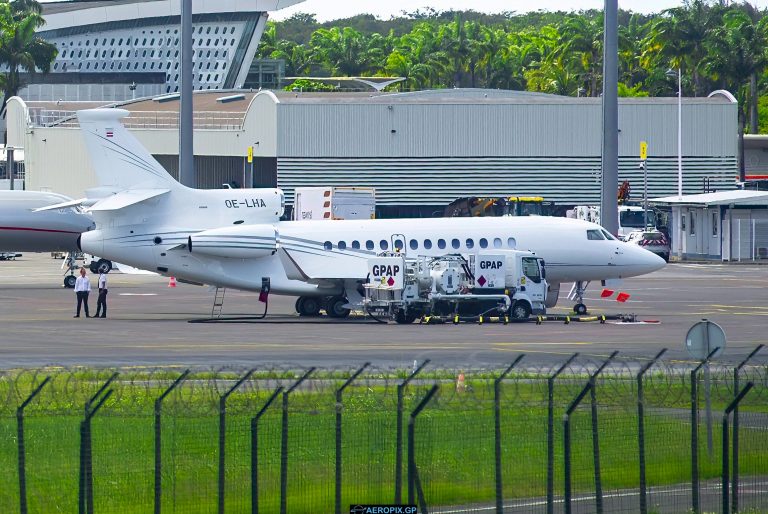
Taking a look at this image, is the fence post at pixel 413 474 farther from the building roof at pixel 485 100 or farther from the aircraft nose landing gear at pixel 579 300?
the building roof at pixel 485 100

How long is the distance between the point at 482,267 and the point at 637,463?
27.3 m

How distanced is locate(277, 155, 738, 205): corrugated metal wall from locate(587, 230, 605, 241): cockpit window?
160 ft

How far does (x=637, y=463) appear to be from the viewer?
19641 mm

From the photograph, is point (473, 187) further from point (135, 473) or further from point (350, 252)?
point (135, 473)

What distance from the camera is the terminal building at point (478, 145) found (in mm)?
98500

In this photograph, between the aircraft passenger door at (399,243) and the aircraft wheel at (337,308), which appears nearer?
the aircraft wheel at (337,308)

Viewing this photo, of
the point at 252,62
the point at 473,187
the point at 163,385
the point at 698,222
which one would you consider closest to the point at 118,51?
the point at 252,62

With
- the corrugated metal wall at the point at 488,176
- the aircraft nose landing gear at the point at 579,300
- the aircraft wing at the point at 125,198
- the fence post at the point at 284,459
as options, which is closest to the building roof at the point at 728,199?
the corrugated metal wall at the point at 488,176

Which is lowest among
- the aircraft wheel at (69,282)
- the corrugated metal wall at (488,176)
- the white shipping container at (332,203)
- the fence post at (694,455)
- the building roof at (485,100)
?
the fence post at (694,455)

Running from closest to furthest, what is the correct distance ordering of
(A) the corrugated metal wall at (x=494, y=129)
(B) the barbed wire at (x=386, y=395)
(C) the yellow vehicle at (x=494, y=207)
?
(B) the barbed wire at (x=386, y=395), (C) the yellow vehicle at (x=494, y=207), (A) the corrugated metal wall at (x=494, y=129)

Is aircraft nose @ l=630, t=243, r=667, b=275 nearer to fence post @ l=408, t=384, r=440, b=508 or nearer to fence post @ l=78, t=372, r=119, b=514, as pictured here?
fence post @ l=408, t=384, r=440, b=508

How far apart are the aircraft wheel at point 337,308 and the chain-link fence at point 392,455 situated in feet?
90.4

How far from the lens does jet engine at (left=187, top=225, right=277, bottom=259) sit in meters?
48.5

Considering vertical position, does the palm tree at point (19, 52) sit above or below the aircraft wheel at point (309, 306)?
above
